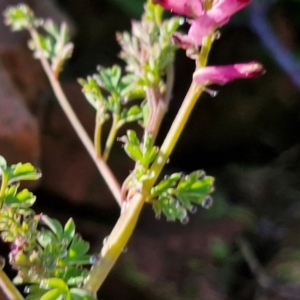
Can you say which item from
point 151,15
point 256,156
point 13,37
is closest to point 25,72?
point 13,37

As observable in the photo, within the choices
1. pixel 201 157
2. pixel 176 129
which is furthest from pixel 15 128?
pixel 176 129

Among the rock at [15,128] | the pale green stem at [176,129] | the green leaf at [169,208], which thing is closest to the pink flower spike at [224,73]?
the pale green stem at [176,129]

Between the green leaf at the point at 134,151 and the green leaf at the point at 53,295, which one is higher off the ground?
the green leaf at the point at 134,151

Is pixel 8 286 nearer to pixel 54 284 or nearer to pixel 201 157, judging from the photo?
pixel 54 284

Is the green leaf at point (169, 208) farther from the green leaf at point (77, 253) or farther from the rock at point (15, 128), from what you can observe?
the rock at point (15, 128)

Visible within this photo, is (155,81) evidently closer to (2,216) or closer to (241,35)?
(2,216)
